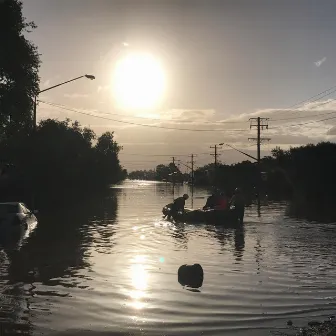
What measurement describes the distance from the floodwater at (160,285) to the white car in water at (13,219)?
0.87 metres

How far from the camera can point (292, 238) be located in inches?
826

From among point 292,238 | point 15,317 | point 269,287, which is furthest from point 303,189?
point 15,317

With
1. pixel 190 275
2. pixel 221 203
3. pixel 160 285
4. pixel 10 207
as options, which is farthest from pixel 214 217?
pixel 160 285

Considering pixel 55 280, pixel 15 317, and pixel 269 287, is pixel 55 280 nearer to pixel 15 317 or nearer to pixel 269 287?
pixel 15 317

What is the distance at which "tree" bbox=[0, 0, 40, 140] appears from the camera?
26.0 metres

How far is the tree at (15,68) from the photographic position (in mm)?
26000

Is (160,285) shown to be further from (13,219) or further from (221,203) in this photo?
(221,203)

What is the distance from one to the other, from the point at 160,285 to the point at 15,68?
19.1 meters

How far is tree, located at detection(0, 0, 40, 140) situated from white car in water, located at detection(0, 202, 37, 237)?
6.85 metres

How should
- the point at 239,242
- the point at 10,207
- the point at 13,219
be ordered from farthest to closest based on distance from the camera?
the point at 10,207 < the point at 13,219 < the point at 239,242

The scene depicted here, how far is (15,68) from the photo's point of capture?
2686 centimetres

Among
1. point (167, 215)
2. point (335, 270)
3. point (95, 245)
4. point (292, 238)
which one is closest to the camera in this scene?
point (335, 270)

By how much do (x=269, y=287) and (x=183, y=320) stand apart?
345 cm

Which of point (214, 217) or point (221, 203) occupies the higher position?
point (221, 203)
